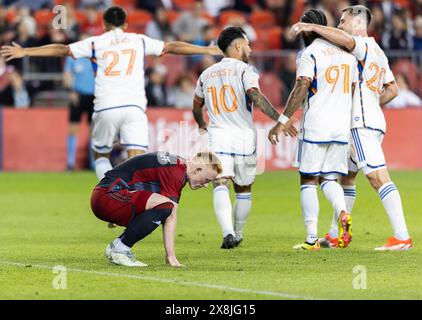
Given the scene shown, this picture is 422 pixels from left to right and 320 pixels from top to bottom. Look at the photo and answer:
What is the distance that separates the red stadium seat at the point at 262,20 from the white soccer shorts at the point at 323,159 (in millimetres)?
16112

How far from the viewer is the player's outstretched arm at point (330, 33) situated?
37.7 ft

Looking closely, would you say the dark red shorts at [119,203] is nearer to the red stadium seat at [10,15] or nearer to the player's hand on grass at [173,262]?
the player's hand on grass at [173,262]

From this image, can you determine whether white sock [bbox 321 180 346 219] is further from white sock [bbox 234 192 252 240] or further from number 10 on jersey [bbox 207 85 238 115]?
number 10 on jersey [bbox 207 85 238 115]

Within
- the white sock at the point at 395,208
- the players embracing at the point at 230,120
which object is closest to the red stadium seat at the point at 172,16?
the players embracing at the point at 230,120

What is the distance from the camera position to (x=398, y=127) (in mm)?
24859

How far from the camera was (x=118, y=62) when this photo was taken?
14.7 m

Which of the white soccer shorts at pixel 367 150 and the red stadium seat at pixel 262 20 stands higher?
the red stadium seat at pixel 262 20

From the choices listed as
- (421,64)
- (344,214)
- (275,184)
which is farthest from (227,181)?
(421,64)

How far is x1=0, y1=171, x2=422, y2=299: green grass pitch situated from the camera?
9.20 meters

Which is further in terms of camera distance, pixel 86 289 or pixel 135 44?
pixel 135 44

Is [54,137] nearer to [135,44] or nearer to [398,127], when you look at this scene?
[398,127]

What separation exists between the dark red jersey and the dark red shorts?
62 mm

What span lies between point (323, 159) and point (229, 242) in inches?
50.8

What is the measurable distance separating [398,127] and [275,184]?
4171 millimetres
